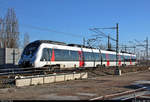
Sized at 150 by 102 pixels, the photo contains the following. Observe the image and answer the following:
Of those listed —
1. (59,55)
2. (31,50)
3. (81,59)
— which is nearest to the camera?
(31,50)

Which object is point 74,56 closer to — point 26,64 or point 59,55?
point 59,55

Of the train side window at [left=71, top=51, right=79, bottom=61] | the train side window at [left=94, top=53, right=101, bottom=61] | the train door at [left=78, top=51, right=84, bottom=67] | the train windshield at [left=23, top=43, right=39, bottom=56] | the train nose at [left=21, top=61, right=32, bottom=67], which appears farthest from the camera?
the train side window at [left=94, top=53, right=101, bottom=61]

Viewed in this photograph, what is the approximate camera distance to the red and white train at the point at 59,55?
2300cm

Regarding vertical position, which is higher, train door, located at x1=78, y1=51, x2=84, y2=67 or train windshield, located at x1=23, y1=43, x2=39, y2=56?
train windshield, located at x1=23, y1=43, x2=39, y2=56

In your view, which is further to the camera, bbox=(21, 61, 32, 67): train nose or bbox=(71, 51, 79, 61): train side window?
bbox=(71, 51, 79, 61): train side window

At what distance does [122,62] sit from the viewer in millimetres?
48125

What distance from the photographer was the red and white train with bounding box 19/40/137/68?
2300 centimetres

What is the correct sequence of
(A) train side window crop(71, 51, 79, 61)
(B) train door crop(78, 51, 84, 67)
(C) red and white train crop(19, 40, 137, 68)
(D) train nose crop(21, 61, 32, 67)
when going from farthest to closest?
(B) train door crop(78, 51, 84, 67)
(A) train side window crop(71, 51, 79, 61)
(C) red and white train crop(19, 40, 137, 68)
(D) train nose crop(21, 61, 32, 67)

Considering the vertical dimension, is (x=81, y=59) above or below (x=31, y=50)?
below

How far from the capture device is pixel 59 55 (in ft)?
84.5

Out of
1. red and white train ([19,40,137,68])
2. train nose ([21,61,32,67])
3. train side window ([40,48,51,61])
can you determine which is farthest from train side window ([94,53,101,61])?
train nose ([21,61,32,67])

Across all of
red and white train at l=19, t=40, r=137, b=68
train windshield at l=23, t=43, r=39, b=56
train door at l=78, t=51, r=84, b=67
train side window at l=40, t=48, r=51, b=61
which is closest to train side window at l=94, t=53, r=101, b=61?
red and white train at l=19, t=40, r=137, b=68

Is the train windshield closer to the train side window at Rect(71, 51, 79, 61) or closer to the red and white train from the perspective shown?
the red and white train

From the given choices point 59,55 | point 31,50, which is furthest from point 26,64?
point 59,55
